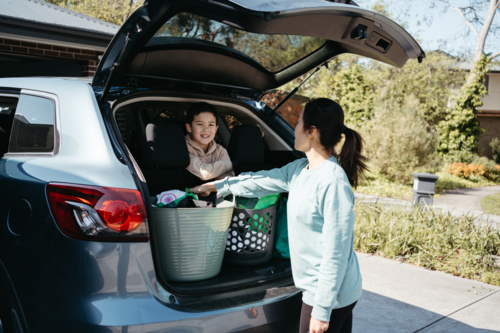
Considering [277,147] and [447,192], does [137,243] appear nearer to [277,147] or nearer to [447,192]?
[277,147]

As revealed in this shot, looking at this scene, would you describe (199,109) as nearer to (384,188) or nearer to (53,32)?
(53,32)

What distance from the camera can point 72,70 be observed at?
28.1 feet

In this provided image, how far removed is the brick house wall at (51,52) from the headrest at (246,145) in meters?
5.77

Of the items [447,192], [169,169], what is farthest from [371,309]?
[447,192]

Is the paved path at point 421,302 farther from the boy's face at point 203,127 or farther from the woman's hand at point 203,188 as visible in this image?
the boy's face at point 203,127

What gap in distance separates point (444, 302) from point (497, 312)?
0.42 meters

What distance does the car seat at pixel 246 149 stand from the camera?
3195mm

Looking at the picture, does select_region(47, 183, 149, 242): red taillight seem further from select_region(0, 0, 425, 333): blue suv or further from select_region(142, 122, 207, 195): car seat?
select_region(142, 122, 207, 195): car seat

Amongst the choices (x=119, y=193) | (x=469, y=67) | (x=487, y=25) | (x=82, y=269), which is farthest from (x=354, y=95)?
(x=82, y=269)

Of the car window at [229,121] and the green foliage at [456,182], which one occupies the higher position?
the car window at [229,121]

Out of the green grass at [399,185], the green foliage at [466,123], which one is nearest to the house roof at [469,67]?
the green foliage at [466,123]

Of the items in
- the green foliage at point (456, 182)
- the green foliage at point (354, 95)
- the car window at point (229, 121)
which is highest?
the green foliage at point (354, 95)

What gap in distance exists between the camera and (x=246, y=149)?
126 inches

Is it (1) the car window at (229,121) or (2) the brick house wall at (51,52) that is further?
(2) the brick house wall at (51,52)
